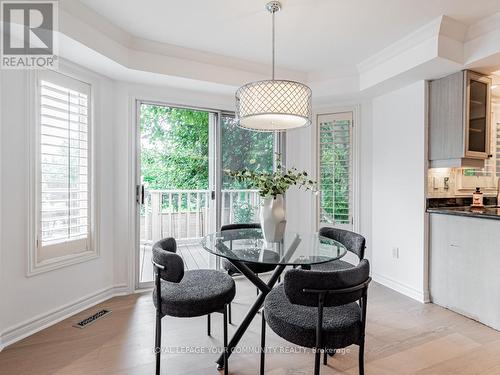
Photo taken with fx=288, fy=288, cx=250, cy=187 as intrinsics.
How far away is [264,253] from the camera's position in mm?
1936

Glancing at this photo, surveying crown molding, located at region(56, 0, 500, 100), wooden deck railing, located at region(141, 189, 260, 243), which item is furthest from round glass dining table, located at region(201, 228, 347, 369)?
wooden deck railing, located at region(141, 189, 260, 243)

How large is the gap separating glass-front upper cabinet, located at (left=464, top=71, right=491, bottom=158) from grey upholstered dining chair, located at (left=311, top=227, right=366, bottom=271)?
1.48 meters

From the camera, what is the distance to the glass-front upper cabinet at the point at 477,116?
272cm

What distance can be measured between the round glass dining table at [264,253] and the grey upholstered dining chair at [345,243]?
139 mm

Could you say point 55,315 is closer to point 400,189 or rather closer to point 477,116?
point 400,189

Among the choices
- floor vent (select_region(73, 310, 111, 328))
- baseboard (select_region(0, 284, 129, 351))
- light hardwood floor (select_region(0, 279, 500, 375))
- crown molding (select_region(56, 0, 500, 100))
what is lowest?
light hardwood floor (select_region(0, 279, 500, 375))

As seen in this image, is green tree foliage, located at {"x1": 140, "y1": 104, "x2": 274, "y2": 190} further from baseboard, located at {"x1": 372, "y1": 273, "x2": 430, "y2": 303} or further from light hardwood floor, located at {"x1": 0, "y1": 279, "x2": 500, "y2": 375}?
baseboard, located at {"x1": 372, "y1": 273, "x2": 430, "y2": 303}

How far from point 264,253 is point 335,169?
7.34ft

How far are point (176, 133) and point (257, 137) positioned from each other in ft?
3.47

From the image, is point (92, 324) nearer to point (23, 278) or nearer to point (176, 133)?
point (23, 278)

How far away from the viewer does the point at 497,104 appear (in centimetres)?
366

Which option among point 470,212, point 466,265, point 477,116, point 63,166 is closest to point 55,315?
point 63,166

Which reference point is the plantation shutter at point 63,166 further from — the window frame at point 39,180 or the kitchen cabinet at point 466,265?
the kitchen cabinet at point 466,265

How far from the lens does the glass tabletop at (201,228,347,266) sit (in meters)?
1.78
